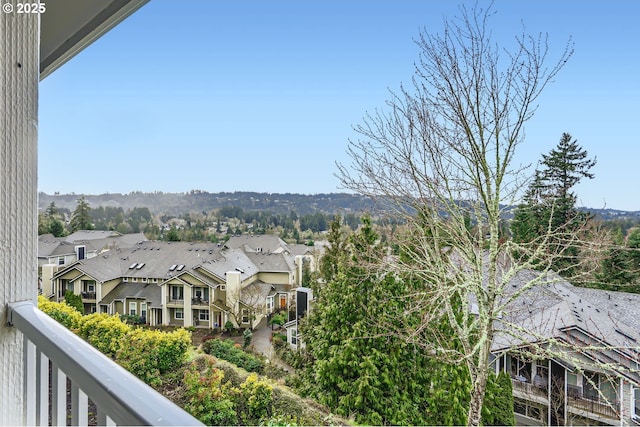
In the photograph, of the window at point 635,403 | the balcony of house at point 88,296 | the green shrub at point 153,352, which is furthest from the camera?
the balcony of house at point 88,296

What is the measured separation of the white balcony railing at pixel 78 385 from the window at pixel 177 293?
0.86m

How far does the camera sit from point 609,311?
4.13 feet

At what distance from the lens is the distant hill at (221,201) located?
5.54 ft

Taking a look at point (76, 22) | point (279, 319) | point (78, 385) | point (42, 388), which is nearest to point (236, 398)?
point (279, 319)

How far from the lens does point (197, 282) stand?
163 cm

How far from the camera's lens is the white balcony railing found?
0.33m

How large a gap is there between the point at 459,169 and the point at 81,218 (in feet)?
5.27

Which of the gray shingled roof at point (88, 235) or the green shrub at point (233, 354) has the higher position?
the gray shingled roof at point (88, 235)

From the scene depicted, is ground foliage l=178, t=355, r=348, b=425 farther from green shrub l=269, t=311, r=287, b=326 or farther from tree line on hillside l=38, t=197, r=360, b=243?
tree line on hillside l=38, t=197, r=360, b=243

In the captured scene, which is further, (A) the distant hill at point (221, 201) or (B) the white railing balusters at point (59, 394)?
(A) the distant hill at point (221, 201)

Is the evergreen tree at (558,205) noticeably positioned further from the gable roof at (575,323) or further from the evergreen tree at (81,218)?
the evergreen tree at (81,218)

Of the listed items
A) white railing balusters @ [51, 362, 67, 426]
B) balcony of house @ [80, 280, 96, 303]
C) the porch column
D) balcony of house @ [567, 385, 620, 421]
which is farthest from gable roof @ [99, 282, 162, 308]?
balcony of house @ [567, 385, 620, 421]

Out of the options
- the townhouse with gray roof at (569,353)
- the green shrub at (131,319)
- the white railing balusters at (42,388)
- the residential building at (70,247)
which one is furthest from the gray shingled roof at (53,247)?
the townhouse with gray roof at (569,353)

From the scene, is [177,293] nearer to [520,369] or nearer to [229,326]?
[229,326]
